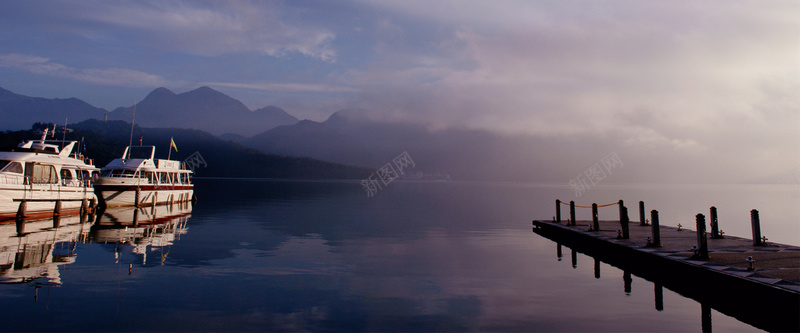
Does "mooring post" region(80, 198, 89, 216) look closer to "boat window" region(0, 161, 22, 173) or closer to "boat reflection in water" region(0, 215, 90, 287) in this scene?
"boat reflection in water" region(0, 215, 90, 287)

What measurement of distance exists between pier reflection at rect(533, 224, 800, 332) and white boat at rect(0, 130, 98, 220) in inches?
1580

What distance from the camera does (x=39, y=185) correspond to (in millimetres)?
36375

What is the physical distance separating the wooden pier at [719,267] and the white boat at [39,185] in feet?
132

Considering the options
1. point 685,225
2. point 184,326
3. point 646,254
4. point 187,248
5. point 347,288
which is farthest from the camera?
point 685,225

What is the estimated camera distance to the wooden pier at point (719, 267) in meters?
13.3

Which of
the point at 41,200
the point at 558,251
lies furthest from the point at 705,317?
the point at 41,200

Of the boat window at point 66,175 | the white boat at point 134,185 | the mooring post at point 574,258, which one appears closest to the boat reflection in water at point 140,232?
the white boat at point 134,185

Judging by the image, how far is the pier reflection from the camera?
12.8m

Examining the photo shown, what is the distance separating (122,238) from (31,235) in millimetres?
4939

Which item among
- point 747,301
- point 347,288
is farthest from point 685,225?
point 347,288

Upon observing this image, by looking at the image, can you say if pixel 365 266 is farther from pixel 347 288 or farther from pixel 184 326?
pixel 184 326

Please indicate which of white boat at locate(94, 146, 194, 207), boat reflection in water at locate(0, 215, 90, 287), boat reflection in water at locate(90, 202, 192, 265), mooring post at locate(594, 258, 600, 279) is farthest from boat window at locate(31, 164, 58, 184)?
mooring post at locate(594, 258, 600, 279)

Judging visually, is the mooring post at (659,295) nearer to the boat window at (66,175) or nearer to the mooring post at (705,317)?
the mooring post at (705,317)

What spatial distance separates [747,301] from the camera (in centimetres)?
1432
